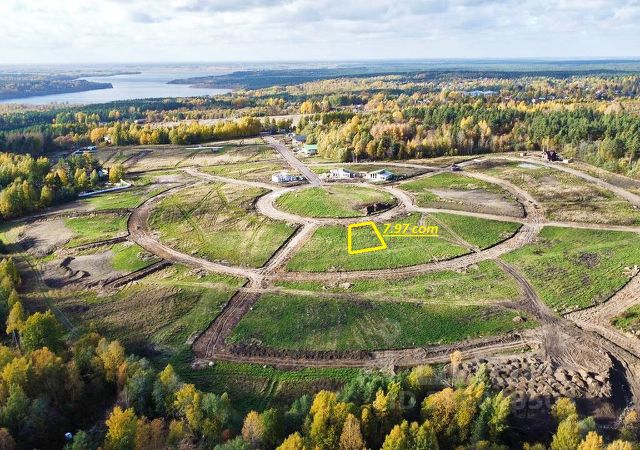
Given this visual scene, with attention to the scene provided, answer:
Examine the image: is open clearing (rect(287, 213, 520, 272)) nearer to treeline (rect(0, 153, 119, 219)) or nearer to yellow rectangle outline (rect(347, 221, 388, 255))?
yellow rectangle outline (rect(347, 221, 388, 255))

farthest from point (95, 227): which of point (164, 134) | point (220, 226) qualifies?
point (164, 134)

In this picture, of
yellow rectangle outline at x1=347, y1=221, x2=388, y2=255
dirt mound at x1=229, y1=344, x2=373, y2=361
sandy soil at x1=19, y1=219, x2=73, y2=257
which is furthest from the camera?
sandy soil at x1=19, y1=219, x2=73, y2=257

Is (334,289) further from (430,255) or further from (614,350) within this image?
(614,350)

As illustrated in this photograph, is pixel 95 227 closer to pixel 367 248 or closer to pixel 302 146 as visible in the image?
pixel 367 248

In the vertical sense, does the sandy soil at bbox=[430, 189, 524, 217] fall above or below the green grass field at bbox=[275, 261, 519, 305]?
above

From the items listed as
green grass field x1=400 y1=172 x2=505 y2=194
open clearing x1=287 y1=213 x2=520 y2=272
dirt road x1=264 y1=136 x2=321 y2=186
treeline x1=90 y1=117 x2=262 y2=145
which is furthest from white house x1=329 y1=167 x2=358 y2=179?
treeline x1=90 y1=117 x2=262 y2=145

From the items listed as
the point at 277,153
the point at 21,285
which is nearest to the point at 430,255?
the point at 21,285
